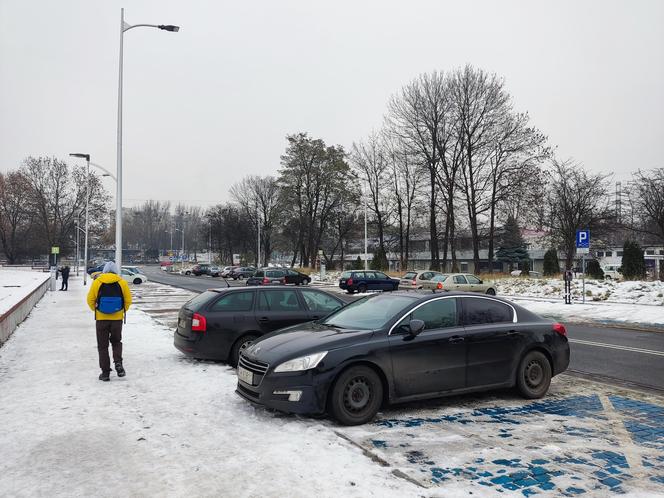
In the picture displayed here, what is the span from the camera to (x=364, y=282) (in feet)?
109

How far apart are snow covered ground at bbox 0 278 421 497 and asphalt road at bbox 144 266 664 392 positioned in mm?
5600

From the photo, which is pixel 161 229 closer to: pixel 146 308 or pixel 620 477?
pixel 146 308

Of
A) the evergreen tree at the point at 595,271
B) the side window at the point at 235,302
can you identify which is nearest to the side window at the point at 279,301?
the side window at the point at 235,302

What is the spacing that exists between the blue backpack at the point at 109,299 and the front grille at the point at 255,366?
2.77 m

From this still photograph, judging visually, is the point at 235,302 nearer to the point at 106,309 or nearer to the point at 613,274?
the point at 106,309

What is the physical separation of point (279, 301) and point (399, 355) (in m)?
4.00

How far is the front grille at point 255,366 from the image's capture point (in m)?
5.95

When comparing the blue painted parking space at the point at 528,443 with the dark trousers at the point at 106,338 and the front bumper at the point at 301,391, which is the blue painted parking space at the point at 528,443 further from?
the dark trousers at the point at 106,338

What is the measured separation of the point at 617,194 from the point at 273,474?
146ft

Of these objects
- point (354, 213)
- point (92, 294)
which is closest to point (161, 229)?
point (354, 213)

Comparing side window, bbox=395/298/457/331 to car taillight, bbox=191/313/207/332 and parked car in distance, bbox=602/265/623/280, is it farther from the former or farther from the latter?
parked car in distance, bbox=602/265/623/280

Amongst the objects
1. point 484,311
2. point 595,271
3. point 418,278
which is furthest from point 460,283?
point 484,311

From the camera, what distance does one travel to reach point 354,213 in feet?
209

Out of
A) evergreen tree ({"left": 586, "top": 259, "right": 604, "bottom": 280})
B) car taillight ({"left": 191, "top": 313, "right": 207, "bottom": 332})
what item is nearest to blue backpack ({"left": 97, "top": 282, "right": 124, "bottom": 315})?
car taillight ({"left": 191, "top": 313, "right": 207, "bottom": 332})
